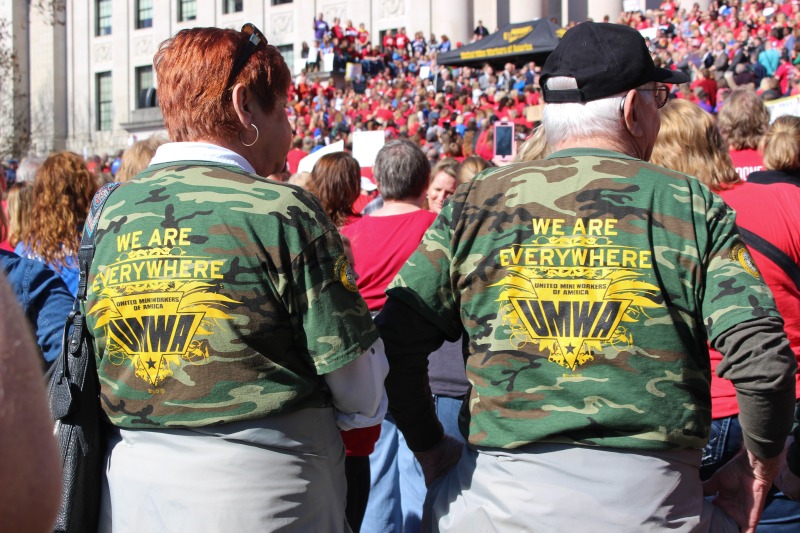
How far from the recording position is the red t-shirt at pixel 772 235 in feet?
9.07

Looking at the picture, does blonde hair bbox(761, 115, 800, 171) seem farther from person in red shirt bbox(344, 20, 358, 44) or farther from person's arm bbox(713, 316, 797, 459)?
person in red shirt bbox(344, 20, 358, 44)

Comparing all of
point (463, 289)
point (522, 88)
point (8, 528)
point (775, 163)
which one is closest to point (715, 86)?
point (522, 88)

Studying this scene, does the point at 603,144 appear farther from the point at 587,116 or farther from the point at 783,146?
the point at 783,146

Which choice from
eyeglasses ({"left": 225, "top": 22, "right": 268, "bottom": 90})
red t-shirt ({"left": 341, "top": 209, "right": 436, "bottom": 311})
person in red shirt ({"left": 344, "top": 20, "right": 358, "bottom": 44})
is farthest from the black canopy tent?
eyeglasses ({"left": 225, "top": 22, "right": 268, "bottom": 90})

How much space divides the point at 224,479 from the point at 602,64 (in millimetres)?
1369

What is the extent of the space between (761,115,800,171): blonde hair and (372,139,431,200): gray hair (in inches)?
65.0

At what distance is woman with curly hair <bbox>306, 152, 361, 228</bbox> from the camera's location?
4676 millimetres

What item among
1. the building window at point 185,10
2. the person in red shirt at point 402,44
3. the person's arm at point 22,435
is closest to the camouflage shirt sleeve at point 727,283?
the person's arm at point 22,435

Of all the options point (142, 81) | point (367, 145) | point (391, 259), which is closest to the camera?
point (391, 259)

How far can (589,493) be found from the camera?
1.91 meters

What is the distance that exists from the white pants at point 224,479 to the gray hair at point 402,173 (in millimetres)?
2393

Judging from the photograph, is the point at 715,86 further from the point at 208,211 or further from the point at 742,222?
the point at 208,211

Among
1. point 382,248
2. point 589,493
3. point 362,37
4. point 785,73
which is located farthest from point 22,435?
point 362,37

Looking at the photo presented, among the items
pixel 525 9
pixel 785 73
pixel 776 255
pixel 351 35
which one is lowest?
pixel 776 255
